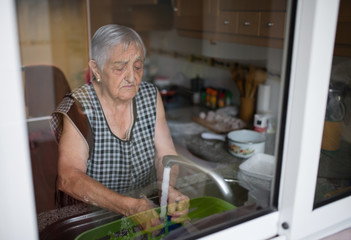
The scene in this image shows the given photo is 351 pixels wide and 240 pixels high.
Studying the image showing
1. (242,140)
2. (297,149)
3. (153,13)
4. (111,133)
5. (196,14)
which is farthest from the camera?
(153,13)

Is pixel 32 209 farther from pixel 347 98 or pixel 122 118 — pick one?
pixel 347 98

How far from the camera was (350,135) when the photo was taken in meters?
0.90

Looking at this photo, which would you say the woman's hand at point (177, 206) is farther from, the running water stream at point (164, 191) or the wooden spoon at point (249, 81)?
the wooden spoon at point (249, 81)

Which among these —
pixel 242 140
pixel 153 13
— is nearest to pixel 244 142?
pixel 242 140

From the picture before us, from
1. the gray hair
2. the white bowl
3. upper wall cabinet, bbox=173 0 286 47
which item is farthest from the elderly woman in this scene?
upper wall cabinet, bbox=173 0 286 47

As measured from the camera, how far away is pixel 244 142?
1403 millimetres

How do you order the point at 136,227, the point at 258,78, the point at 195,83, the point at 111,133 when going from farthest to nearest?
the point at 195,83, the point at 258,78, the point at 111,133, the point at 136,227

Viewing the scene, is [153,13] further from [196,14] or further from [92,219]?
[92,219]

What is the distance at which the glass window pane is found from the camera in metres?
0.70

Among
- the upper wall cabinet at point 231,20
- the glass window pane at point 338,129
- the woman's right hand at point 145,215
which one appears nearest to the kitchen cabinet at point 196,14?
the upper wall cabinet at point 231,20

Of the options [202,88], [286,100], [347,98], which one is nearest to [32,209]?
[286,100]

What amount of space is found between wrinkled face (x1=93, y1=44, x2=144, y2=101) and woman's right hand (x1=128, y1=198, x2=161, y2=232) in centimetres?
28

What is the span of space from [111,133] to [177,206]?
0.26 meters

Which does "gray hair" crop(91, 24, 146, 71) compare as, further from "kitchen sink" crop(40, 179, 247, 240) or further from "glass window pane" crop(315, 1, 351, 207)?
"glass window pane" crop(315, 1, 351, 207)
